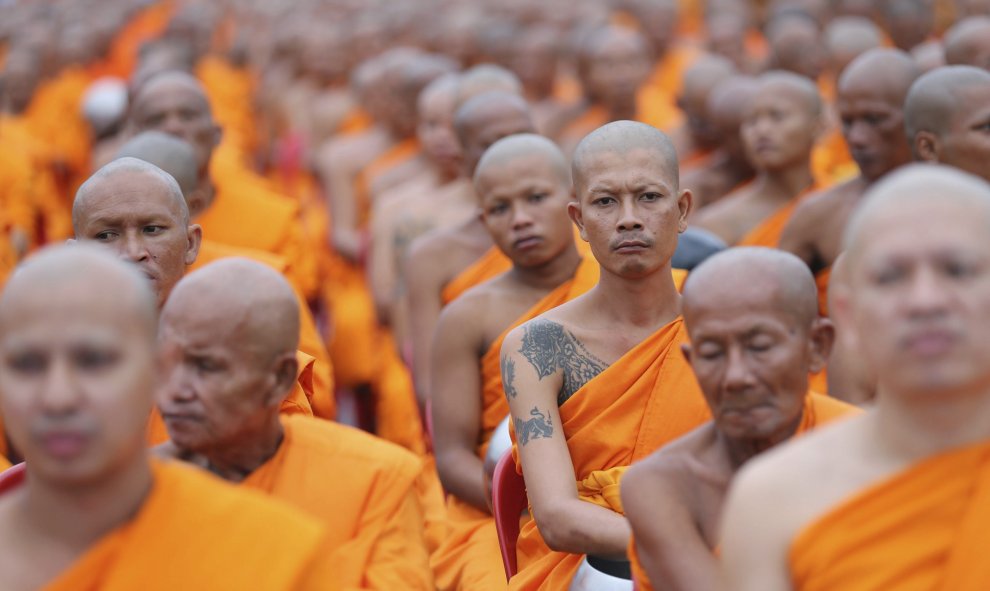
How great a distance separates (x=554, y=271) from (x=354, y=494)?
2.06 metres

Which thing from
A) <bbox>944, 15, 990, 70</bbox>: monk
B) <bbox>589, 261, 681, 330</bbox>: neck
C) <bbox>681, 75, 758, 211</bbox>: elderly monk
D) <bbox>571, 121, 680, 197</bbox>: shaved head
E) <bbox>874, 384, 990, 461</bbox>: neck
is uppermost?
<bbox>681, 75, 758, 211</bbox>: elderly monk

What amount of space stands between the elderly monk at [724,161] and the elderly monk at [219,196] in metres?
2.36

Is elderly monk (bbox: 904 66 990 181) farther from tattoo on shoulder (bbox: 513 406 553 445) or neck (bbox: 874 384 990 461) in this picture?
neck (bbox: 874 384 990 461)

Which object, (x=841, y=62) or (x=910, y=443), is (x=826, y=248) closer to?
(x=910, y=443)

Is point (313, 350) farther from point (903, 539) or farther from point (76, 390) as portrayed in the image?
point (903, 539)

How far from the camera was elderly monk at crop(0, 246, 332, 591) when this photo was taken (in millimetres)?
3199

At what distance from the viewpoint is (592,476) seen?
15.8 feet

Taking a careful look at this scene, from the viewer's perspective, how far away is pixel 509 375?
4.99 m

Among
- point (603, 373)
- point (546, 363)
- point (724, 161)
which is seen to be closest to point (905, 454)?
point (603, 373)

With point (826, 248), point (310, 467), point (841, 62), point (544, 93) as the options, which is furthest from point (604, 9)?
point (310, 467)

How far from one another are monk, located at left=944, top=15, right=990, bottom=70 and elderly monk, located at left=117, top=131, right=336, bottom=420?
344 cm

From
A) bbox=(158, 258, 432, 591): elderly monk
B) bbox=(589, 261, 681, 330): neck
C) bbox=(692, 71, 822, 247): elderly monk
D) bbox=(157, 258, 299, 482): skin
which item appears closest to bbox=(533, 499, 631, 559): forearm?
bbox=(158, 258, 432, 591): elderly monk

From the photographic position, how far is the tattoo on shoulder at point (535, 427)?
4820mm

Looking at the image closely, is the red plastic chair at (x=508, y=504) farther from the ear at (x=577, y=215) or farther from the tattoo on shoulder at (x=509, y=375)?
the ear at (x=577, y=215)
